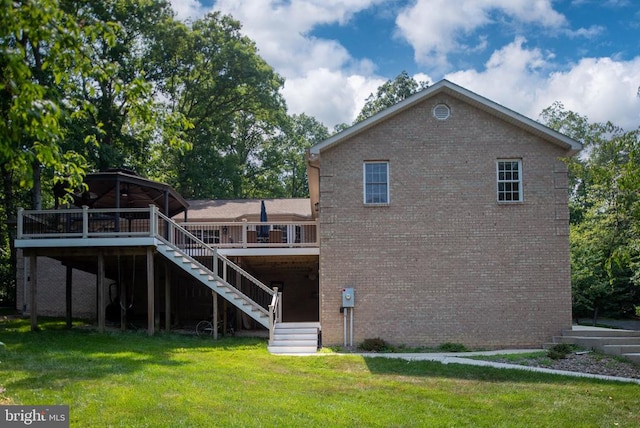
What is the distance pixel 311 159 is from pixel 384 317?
4.92m

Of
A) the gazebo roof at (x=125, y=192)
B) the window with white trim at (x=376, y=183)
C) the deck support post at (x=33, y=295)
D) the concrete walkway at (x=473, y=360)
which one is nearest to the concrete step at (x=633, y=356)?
the concrete walkway at (x=473, y=360)

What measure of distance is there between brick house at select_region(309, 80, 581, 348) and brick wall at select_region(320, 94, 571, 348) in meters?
0.03

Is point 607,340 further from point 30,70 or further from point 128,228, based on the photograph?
point 30,70

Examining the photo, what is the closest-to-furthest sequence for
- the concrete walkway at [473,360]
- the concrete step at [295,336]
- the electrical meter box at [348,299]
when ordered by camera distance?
the concrete walkway at [473,360] < the electrical meter box at [348,299] < the concrete step at [295,336]

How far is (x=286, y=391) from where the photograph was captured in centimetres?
1064

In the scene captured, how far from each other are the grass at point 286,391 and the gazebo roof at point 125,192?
546 cm

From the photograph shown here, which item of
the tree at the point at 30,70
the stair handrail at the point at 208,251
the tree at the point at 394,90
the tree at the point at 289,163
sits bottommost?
the stair handrail at the point at 208,251

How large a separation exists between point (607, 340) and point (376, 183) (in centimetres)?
745

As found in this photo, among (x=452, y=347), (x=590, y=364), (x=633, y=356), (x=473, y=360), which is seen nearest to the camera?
(x=590, y=364)

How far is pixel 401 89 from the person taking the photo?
162ft

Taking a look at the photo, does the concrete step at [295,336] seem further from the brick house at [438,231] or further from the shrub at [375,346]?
the shrub at [375,346]

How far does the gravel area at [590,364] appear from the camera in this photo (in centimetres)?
1423

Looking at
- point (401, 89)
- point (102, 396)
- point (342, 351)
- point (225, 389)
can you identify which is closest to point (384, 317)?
point (342, 351)

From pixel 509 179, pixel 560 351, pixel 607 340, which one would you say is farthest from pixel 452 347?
A: pixel 509 179
